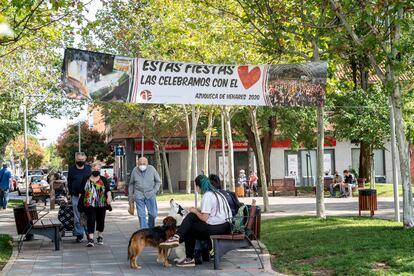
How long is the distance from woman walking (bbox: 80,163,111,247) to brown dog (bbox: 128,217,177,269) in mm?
2696

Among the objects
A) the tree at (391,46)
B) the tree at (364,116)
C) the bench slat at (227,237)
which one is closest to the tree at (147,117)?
the tree at (364,116)

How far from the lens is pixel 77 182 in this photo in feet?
45.0

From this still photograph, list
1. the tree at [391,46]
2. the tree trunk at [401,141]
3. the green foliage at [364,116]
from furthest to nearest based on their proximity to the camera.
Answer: the green foliage at [364,116] < the tree trunk at [401,141] < the tree at [391,46]

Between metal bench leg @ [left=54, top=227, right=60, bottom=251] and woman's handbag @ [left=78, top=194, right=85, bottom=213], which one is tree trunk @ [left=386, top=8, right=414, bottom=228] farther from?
metal bench leg @ [left=54, top=227, right=60, bottom=251]

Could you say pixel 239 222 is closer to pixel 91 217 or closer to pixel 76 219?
pixel 91 217

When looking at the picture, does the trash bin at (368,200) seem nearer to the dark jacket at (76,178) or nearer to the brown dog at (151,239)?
the dark jacket at (76,178)

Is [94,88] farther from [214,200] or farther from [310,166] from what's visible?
[310,166]

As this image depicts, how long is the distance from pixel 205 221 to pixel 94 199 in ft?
10.7

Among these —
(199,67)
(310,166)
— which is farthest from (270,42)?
(310,166)

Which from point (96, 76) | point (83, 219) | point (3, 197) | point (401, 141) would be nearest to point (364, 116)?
point (3, 197)

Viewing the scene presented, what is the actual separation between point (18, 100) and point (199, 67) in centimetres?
2103

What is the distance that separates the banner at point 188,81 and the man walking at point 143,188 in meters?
1.49

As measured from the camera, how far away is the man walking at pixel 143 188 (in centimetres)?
1352

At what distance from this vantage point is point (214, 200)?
1063 cm
